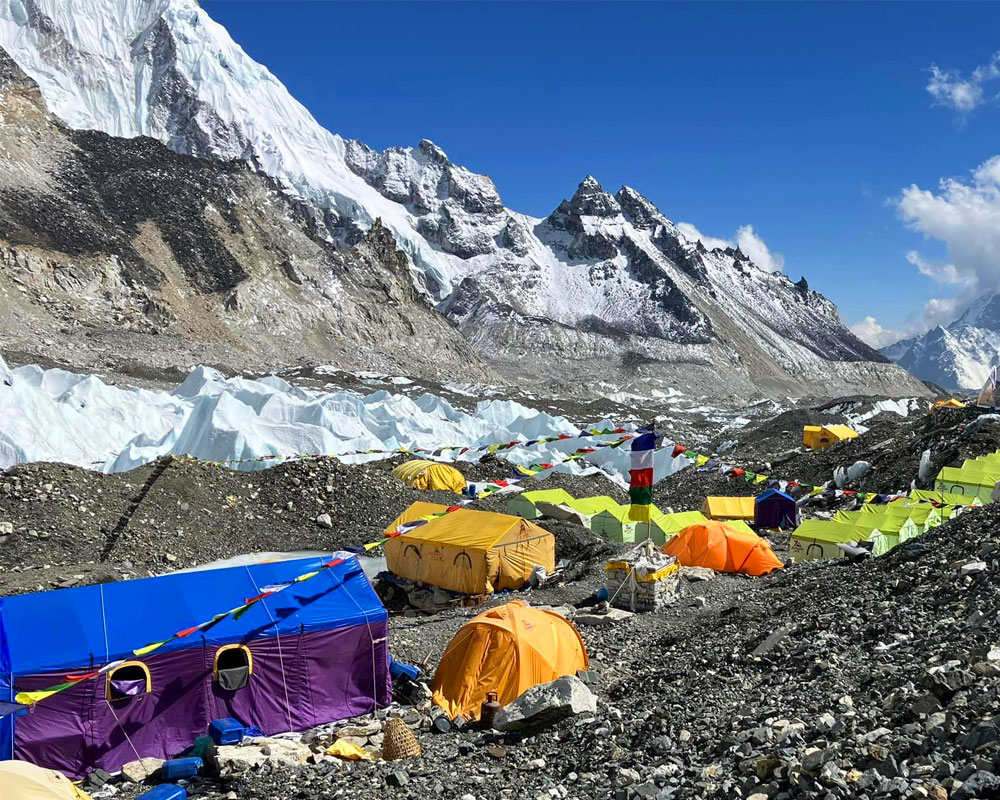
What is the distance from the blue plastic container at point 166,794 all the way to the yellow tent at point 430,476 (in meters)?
19.0

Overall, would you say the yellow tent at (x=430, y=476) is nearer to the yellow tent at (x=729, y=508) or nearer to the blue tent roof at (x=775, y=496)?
the yellow tent at (x=729, y=508)

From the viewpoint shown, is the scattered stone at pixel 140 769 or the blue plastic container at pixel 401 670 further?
the blue plastic container at pixel 401 670

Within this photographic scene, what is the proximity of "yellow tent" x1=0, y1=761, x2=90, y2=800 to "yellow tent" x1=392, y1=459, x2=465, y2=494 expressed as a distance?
19.7 metres

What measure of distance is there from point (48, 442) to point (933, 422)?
3305cm

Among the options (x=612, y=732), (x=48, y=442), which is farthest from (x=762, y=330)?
(x=612, y=732)

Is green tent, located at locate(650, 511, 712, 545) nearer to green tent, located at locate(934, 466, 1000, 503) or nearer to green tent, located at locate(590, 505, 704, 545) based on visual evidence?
green tent, located at locate(590, 505, 704, 545)

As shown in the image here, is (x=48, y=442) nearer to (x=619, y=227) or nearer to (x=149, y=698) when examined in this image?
(x=149, y=698)

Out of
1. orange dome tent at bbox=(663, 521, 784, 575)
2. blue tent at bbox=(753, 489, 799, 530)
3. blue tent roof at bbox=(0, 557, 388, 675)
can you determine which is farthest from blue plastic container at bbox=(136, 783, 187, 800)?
blue tent at bbox=(753, 489, 799, 530)

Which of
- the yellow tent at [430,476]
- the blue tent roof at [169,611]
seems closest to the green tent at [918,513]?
the blue tent roof at [169,611]

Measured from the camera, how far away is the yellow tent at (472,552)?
15188mm

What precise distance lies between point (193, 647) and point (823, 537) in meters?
14.3

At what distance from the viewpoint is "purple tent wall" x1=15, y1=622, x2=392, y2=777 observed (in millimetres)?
7527

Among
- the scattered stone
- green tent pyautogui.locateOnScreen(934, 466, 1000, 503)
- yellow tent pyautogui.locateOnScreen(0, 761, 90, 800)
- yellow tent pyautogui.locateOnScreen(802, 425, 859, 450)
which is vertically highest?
yellow tent pyautogui.locateOnScreen(802, 425, 859, 450)

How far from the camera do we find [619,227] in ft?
590
